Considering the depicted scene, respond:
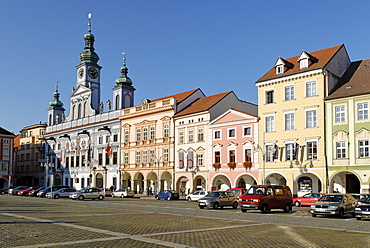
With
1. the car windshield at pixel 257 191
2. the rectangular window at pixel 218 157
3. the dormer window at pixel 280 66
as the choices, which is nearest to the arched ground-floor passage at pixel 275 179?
the rectangular window at pixel 218 157

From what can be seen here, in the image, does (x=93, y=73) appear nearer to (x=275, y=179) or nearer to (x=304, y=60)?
(x=275, y=179)

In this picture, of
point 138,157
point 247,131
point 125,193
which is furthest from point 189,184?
point 138,157

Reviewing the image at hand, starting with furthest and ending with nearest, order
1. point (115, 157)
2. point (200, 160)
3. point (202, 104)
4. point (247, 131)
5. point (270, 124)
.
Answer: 1. point (115, 157)
2. point (202, 104)
3. point (200, 160)
4. point (247, 131)
5. point (270, 124)

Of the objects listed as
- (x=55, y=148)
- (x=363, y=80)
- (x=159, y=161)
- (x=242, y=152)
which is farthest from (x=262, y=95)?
(x=55, y=148)

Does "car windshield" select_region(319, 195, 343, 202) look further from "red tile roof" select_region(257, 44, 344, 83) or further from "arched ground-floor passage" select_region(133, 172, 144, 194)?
"arched ground-floor passage" select_region(133, 172, 144, 194)

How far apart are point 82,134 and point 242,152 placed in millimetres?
37847

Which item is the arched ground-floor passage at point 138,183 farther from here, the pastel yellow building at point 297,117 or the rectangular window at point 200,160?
the pastel yellow building at point 297,117

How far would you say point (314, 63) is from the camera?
4712cm

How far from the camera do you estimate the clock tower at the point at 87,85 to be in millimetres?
80125

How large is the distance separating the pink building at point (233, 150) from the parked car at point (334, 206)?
21351mm

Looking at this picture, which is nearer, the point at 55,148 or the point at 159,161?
the point at 159,161

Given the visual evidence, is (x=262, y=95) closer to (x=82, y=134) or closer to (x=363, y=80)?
(x=363, y=80)

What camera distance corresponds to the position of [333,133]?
143ft

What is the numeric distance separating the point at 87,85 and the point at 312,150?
157 ft
